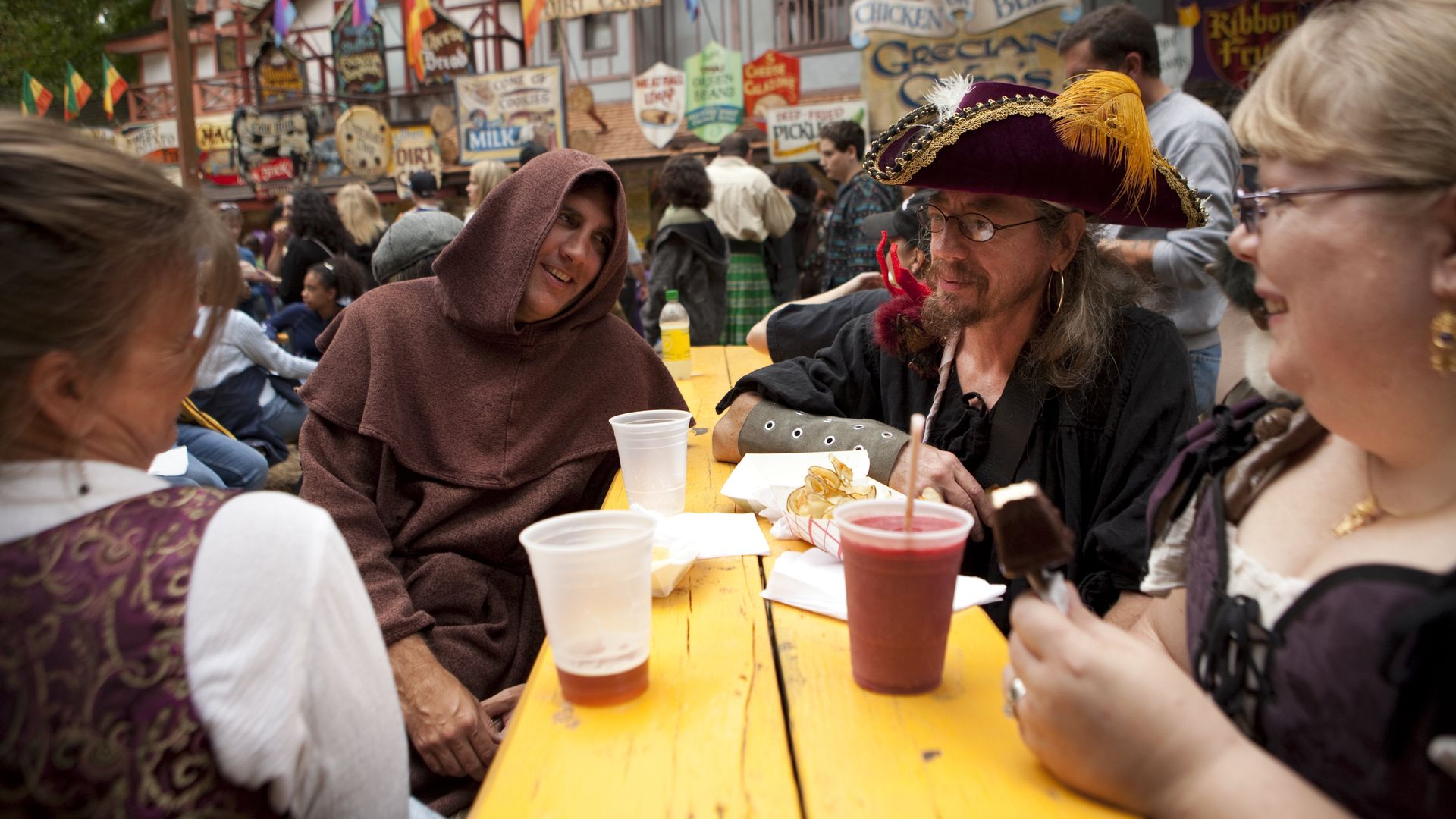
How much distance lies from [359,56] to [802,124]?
1073 centimetres

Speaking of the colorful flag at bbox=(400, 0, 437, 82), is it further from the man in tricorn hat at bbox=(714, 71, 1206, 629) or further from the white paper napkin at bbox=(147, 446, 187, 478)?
the man in tricorn hat at bbox=(714, 71, 1206, 629)

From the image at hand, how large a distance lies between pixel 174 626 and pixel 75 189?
478 mm

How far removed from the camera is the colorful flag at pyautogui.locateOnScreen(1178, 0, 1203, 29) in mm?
9836

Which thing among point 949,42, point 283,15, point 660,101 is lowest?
point 660,101

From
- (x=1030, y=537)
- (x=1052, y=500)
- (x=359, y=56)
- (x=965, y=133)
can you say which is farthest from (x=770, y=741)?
(x=359, y=56)

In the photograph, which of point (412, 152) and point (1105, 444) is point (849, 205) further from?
point (412, 152)

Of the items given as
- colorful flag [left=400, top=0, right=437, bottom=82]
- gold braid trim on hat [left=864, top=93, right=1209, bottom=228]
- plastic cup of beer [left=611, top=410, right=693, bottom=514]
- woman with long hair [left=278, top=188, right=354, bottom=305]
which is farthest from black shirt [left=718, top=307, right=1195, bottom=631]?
colorful flag [left=400, top=0, right=437, bottom=82]

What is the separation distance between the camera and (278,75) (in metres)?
18.8

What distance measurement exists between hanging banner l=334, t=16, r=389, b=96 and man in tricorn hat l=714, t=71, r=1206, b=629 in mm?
17927

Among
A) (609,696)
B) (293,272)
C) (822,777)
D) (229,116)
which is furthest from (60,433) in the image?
(229,116)

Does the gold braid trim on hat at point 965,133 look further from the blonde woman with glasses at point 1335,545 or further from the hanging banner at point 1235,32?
the hanging banner at point 1235,32

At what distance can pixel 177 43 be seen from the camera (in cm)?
700

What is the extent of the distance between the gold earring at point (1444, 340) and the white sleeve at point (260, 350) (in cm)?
513

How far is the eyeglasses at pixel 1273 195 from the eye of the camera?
3.27ft
